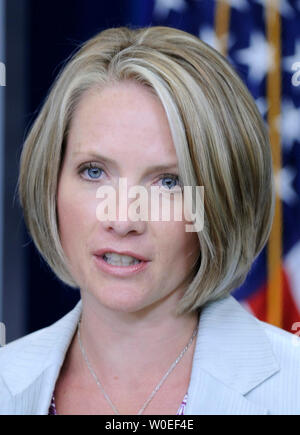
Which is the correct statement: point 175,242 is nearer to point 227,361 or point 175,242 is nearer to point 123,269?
point 123,269

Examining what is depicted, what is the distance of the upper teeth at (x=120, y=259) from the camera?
1009 millimetres

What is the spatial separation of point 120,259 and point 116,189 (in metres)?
0.12

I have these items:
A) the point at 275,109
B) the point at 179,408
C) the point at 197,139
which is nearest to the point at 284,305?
the point at 275,109

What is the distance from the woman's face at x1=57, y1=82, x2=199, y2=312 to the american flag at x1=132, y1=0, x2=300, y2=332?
54 cm

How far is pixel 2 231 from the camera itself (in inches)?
61.6

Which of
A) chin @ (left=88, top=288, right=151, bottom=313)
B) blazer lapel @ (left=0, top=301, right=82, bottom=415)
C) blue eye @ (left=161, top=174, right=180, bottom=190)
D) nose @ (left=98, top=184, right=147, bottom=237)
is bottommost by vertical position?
blazer lapel @ (left=0, top=301, right=82, bottom=415)

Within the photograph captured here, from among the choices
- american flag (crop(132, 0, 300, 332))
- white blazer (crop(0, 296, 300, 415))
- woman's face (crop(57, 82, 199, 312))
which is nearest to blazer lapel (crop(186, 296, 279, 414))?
white blazer (crop(0, 296, 300, 415))

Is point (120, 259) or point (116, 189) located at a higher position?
point (116, 189)

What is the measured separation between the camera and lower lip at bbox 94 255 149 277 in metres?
1.01

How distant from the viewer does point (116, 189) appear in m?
1.00

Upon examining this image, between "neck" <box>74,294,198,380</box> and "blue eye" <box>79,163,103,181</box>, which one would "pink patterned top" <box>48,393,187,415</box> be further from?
"blue eye" <box>79,163,103,181</box>

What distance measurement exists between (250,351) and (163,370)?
0.16 m

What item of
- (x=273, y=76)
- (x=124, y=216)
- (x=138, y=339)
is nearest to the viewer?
(x=124, y=216)

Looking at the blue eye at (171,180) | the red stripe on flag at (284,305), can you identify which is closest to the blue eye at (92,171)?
the blue eye at (171,180)
